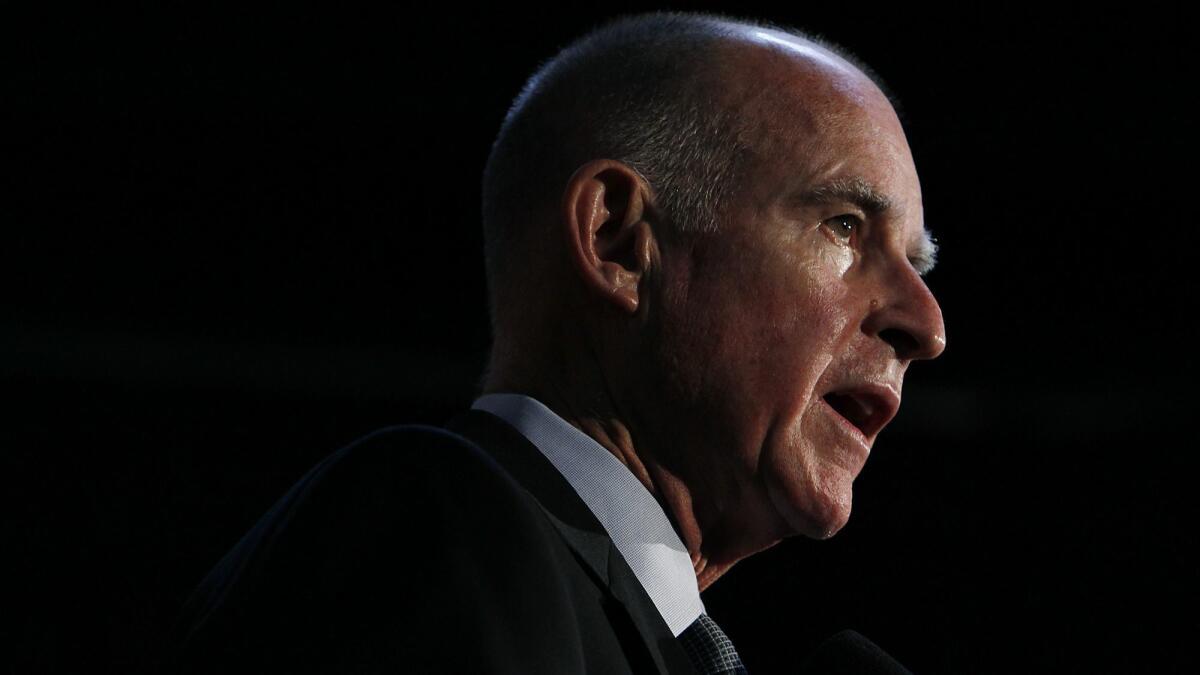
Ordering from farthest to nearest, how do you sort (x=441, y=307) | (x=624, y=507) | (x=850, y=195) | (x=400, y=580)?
1. (x=441, y=307)
2. (x=850, y=195)
3. (x=624, y=507)
4. (x=400, y=580)

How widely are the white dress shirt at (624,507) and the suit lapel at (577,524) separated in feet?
0.11

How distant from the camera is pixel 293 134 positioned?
3021 millimetres

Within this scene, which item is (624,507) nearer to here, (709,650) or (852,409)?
(709,650)

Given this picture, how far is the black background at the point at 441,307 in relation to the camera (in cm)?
283

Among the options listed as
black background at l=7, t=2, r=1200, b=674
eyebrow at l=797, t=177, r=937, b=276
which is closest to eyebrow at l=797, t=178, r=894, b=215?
eyebrow at l=797, t=177, r=937, b=276

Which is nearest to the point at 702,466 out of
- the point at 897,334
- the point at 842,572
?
the point at 897,334

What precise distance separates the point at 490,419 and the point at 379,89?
1876mm

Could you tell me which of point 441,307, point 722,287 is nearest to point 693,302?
point 722,287

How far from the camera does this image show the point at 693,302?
1311mm

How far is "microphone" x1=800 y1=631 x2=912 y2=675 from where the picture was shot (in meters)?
1.12

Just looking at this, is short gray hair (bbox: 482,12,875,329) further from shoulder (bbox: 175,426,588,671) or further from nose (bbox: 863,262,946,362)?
shoulder (bbox: 175,426,588,671)

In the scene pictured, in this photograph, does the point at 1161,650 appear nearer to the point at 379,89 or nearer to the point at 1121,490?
the point at 1121,490

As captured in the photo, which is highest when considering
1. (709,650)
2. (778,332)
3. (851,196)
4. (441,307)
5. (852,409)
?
(851,196)

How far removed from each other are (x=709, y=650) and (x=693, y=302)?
0.35m
